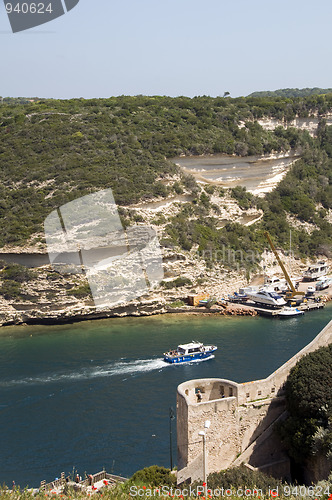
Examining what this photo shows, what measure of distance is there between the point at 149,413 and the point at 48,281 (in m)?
19.5

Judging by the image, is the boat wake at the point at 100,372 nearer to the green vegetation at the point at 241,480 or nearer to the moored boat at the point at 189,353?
the moored boat at the point at 189,353

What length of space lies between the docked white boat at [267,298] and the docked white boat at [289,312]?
674 mm

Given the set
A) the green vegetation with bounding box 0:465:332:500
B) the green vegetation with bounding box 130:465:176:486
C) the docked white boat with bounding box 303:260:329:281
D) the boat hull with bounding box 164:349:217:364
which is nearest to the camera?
the green vegetation with bounding box 0:465:332:500

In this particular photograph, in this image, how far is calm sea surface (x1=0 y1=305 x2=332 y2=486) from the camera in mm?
25656

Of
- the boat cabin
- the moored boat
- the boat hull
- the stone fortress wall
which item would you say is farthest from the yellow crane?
the stone fortress wall

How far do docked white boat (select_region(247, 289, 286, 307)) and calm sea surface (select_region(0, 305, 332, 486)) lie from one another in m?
2.51

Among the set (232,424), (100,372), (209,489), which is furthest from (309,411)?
(100,372)

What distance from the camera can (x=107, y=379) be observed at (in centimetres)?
3372

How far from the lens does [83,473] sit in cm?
2398

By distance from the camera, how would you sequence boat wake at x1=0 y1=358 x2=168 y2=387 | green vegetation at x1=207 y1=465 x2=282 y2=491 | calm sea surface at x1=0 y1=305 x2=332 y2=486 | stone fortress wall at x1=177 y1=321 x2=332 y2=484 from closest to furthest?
green vegetation at x1=207 y1=465 x2=282 y2=491 < stone fortress wall at x1=177 y1=321 x2=332 y2=484 < calm sea surface at x1=0 y1=305 x2=332 y2=486 < boat wake at x1=0 y1=358 x2=168 y2=387

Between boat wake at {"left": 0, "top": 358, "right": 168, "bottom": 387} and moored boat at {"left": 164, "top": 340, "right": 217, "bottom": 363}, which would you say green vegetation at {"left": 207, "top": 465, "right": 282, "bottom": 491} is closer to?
boat wake at {"left": 0, "top": 358, "right": 168, "bottom": 387}

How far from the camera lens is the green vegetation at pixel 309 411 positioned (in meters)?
20.3

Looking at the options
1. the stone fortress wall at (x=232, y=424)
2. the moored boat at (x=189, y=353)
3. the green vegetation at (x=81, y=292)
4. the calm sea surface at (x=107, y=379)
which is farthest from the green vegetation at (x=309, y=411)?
the green vegetation at (x=81, y=292)

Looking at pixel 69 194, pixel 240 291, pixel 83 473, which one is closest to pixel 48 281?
pixel 69 194
